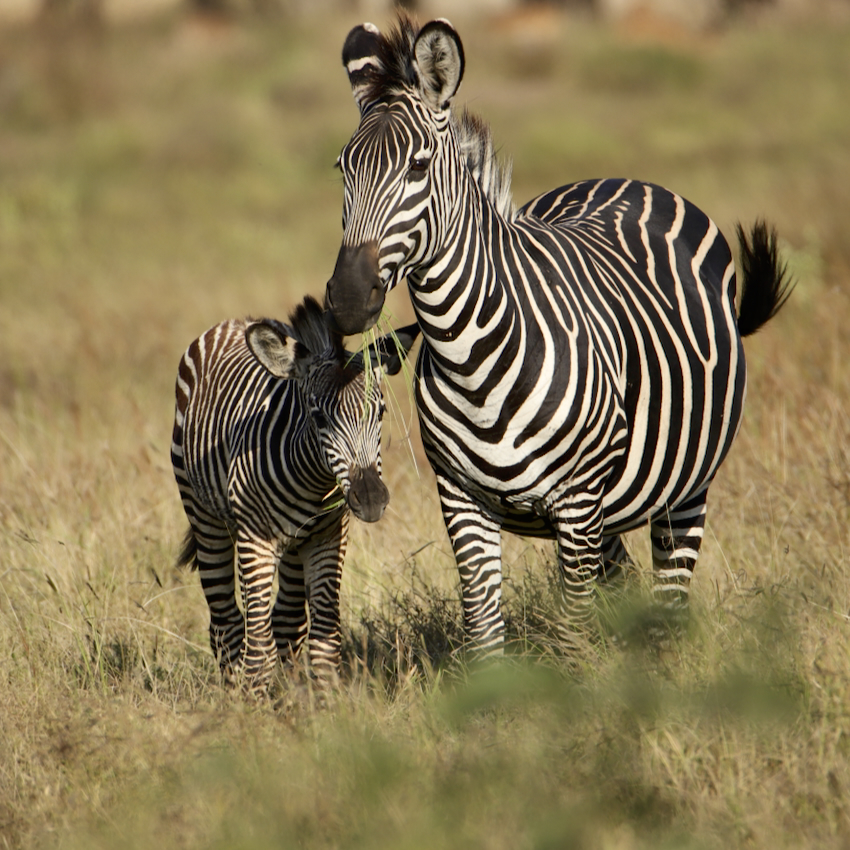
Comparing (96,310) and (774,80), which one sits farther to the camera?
(774,80)

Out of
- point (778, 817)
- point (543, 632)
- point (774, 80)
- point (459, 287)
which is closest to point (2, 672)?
point (543, 632)

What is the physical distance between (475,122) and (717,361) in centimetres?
159

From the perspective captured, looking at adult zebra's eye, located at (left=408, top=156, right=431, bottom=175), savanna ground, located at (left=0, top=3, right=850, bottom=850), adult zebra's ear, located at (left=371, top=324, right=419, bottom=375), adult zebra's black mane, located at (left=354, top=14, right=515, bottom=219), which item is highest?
adult zebra's black mane, located at (left=354, top=14, right=515, bottom=219)

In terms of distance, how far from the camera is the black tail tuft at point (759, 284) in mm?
5266

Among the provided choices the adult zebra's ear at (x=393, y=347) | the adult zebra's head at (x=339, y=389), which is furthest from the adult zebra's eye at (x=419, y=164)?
the adult zebra's ear at (x=393, y=347)

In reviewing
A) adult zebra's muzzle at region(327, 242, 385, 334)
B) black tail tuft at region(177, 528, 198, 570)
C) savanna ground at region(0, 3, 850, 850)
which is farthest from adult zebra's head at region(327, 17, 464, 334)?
black tail tuft at region(177, 528, 198, 570)

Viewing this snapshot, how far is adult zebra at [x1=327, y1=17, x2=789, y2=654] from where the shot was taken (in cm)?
339

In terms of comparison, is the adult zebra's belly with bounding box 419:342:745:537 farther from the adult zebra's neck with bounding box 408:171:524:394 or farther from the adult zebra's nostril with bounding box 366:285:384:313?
the adult zebra's nostril with bounding box 366:285:384:313

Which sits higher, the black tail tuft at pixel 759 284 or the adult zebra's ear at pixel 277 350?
the black tail tuft at pixel 759 284

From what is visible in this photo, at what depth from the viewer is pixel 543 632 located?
181 inches

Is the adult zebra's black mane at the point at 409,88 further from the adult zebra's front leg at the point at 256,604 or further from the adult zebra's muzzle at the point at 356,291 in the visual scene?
the adult zebra's front leg at the point at 256,604

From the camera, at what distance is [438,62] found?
341 cm

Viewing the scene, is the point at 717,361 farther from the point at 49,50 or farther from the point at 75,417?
the point at 49,50

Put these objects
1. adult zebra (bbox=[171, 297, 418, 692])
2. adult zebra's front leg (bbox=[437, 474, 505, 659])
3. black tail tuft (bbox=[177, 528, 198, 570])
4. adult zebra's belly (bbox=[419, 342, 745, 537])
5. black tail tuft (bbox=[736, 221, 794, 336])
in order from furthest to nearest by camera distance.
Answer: black tail tuft (bbox=[177, 528, 198, 570]) → black tail tuft (bbox=[736, 221, 794, 336]) → adult zebra (bbox=[171, 297, 418, 692]) → adult zebra's front leg (bbox=[437, 474, 505, 659]) → adult zebra's belly (bbox=[419, 342, 745, 537])
